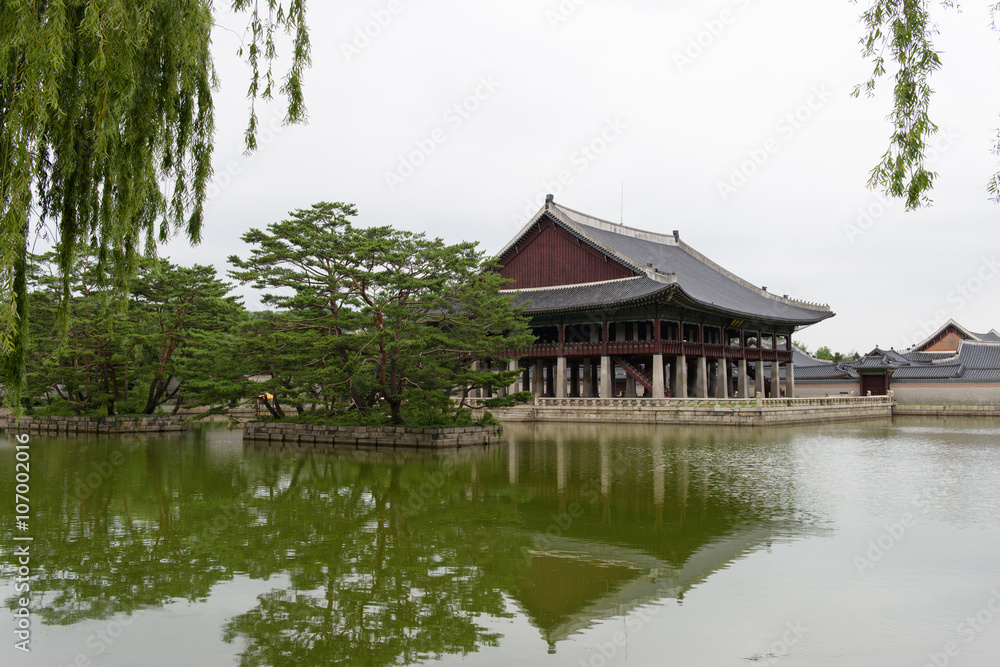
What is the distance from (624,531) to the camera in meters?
10.7

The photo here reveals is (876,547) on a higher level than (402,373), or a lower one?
lower

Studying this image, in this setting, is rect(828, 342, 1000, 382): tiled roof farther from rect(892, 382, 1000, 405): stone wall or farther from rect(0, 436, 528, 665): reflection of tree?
rect(0, 436, 528, 665): reflection of tree

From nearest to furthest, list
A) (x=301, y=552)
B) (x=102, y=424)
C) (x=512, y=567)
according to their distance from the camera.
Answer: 1. (x=512, y=567)
2. (x=301, y=552)
3. (x=102, y=424)

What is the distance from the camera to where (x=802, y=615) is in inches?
273

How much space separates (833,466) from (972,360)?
136 ft

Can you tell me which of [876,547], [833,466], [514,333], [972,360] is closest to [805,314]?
[972,360]

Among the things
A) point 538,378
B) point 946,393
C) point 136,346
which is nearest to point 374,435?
point 136,346

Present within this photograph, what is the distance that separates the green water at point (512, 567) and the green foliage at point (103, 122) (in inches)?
117

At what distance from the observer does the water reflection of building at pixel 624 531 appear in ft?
24.9

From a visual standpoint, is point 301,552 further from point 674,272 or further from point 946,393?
point 946,393

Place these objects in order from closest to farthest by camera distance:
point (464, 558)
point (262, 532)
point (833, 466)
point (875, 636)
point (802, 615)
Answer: point (875, 636) → point (802, 615) → point (464, 558) → point (262, 532) → point (833, 466)

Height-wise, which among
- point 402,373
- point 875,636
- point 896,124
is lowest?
point 875,636

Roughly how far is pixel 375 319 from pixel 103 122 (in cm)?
1858

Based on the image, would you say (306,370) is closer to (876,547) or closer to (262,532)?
(262,532)
